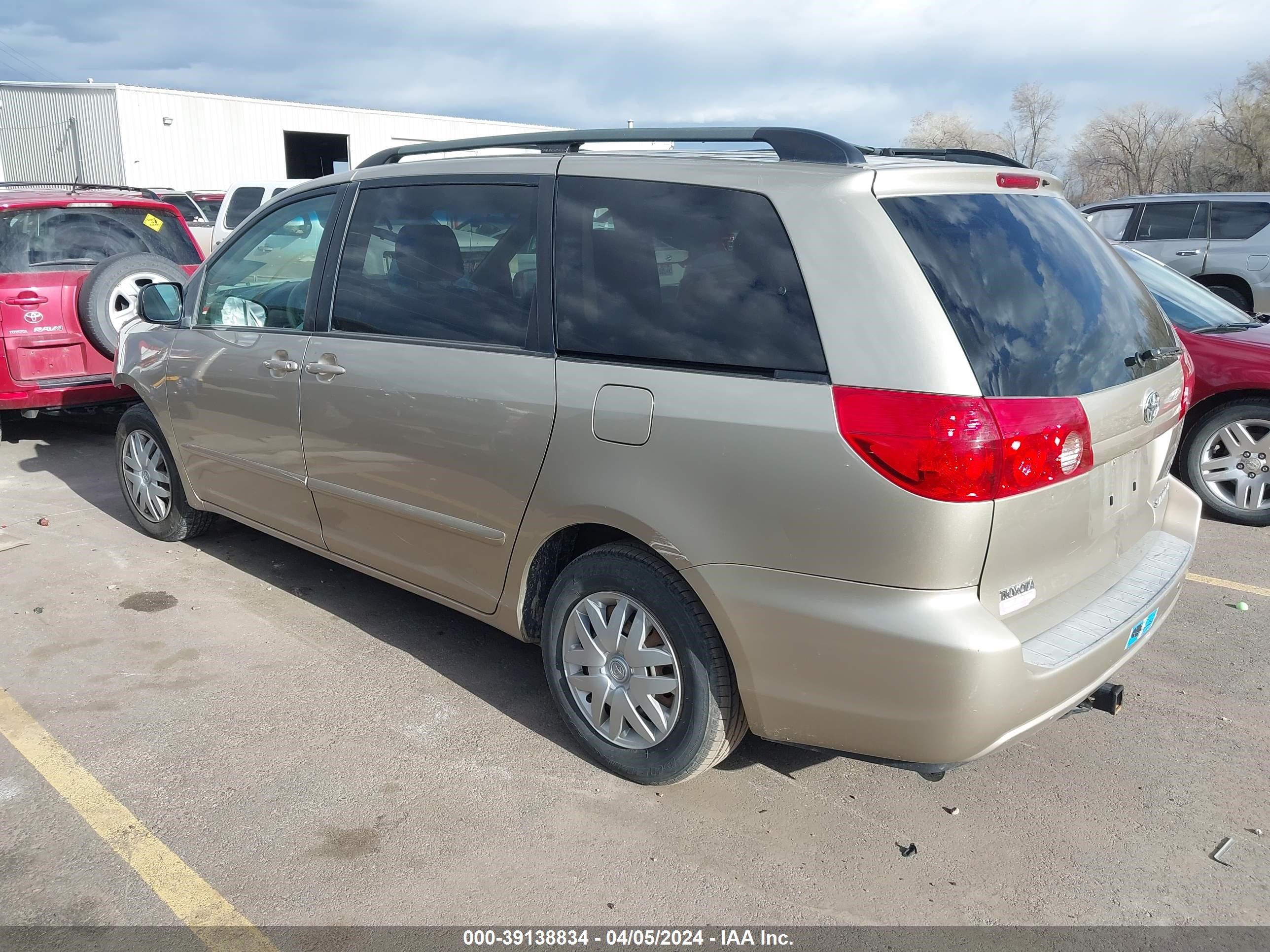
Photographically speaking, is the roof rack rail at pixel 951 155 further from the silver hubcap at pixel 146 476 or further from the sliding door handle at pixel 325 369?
the silver hubcap at pixel 146 476

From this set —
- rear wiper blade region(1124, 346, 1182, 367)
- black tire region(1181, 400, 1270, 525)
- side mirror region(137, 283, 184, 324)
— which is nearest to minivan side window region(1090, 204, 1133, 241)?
black tire region(1181, 400, 1270, 525)

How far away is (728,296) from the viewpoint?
2688 millimetres

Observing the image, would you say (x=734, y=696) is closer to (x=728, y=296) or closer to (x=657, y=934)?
(x=657, y=934)

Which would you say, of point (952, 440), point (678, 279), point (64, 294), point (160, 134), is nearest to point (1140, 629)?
point (952, 440)

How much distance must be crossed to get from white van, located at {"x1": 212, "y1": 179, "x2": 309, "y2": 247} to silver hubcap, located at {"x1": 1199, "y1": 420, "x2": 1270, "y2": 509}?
12796 millimetres

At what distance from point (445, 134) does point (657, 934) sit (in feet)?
134

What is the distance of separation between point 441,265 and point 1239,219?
1019 cm

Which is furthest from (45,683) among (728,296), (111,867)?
(728,296)

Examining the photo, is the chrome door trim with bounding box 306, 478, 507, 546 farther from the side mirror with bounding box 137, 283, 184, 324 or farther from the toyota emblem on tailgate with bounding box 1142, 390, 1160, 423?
the toyota emblem on tailgate with bounding box 1142, 390, 1160, 423

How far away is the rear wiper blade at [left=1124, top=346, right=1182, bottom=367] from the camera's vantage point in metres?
2.84

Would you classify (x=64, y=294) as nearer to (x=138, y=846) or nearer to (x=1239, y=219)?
(x=138, y=846)

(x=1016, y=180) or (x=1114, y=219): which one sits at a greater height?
(x=1114, y=219)

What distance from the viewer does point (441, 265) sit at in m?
3.51

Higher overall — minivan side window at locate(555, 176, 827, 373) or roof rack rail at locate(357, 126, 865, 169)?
roof rack rail at locate(357, 126, 865, 169)
